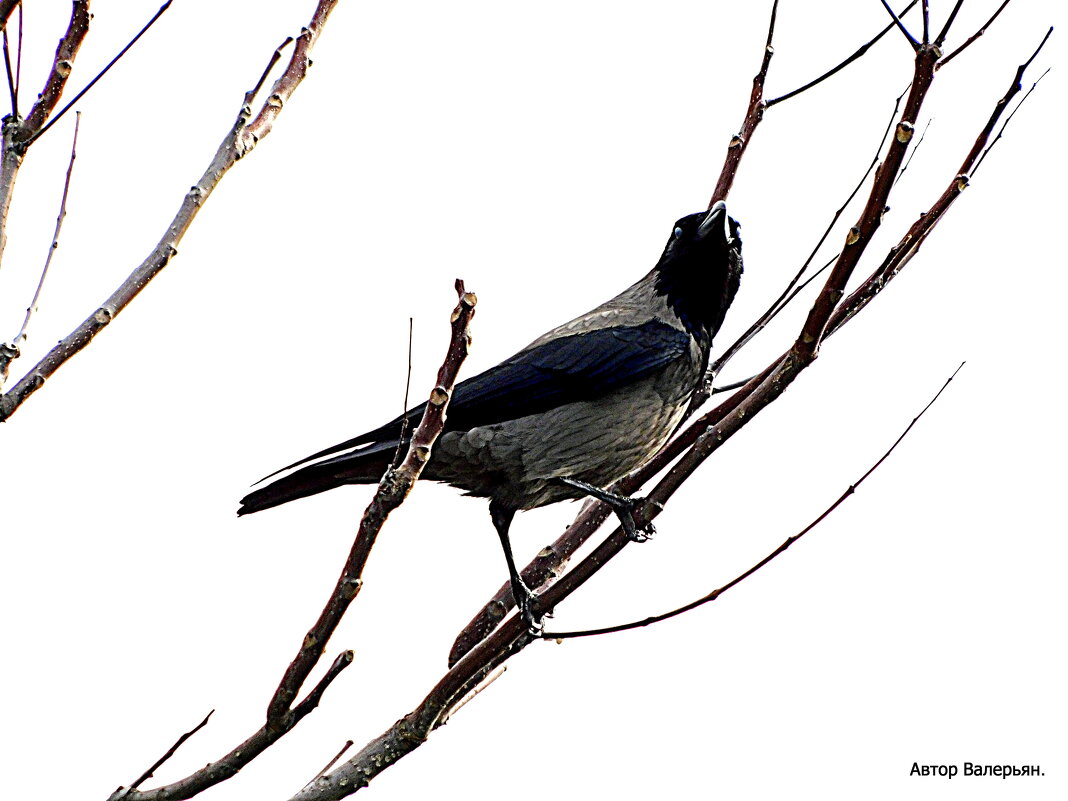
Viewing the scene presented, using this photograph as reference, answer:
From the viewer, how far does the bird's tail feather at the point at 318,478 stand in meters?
4.75

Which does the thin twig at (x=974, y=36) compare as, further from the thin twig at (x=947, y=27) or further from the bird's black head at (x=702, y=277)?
the bird's black head at (x=702, y=277)

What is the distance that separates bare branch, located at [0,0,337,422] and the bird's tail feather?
1.55 metres

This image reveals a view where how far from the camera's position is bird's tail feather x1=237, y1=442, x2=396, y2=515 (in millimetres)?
4750

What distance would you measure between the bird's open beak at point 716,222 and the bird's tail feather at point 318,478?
1.88 meters

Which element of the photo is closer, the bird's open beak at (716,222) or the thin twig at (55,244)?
the thin twig at (55,244)

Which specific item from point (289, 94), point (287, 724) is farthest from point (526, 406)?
point (287, 724)

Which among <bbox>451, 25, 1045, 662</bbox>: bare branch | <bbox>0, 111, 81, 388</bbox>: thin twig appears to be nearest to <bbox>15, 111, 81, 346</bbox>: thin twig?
<bbox>0, 111, 81, 388</bbox>: thin twig

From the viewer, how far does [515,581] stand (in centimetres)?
445

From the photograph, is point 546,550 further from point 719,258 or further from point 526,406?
point 719,258

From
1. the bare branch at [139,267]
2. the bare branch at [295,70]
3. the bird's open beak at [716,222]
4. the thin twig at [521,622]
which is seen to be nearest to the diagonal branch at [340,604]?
the thin twig at [521,622]

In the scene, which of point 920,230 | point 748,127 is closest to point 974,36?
point 920,230

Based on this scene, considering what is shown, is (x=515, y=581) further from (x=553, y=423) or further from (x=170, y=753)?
(x=170, y=753)

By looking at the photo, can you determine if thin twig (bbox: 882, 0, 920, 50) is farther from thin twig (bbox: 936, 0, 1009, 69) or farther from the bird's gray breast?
the bird's gray breast

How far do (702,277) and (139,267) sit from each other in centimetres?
325
